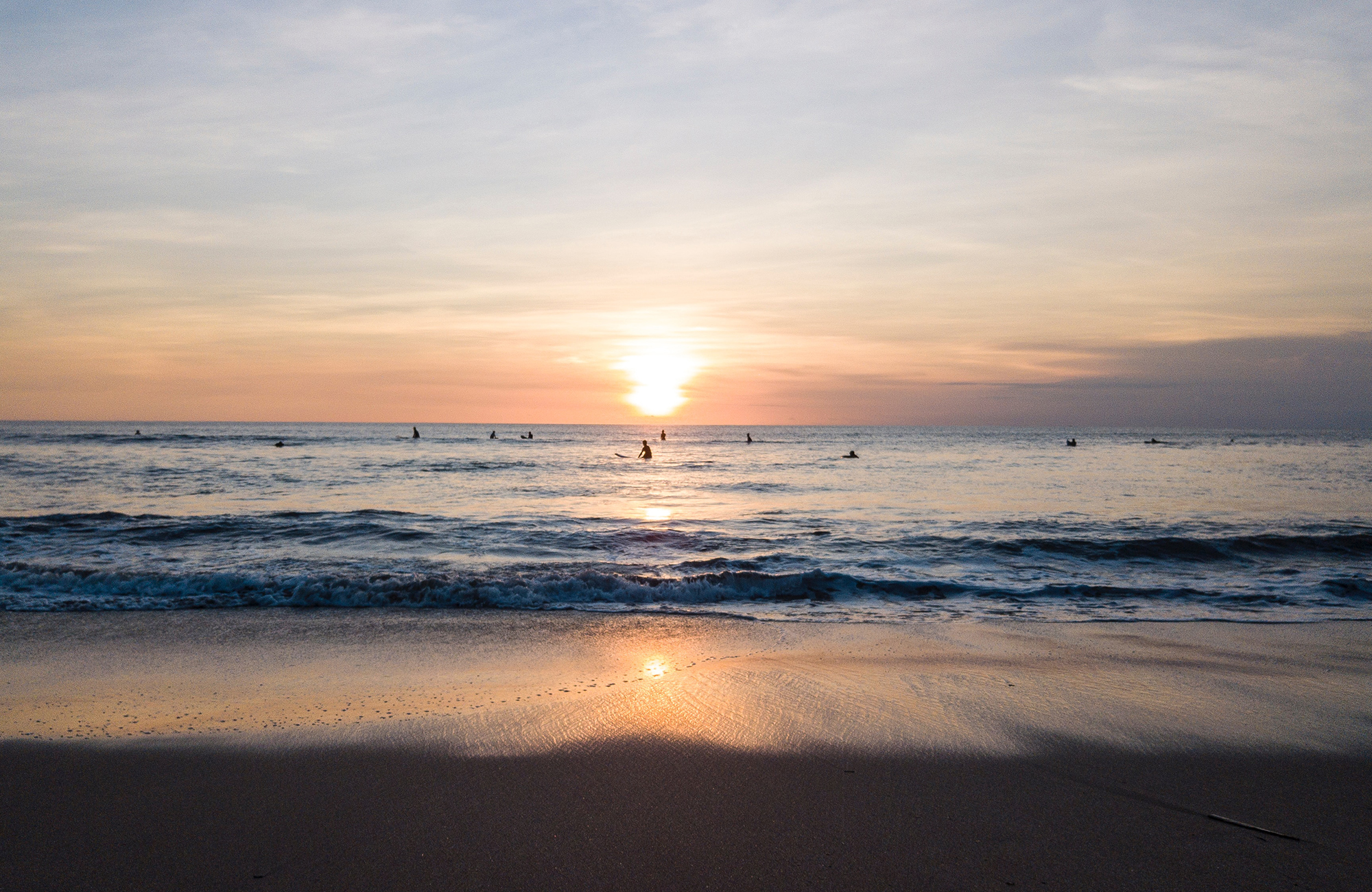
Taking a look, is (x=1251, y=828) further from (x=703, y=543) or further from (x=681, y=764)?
(x=703, y=543)

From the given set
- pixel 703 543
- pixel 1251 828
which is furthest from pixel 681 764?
pixel 703 543

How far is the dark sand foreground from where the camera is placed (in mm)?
3855

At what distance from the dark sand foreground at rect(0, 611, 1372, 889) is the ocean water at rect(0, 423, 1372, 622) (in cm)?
246

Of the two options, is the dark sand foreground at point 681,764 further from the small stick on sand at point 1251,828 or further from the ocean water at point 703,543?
the ocean water at point 703,543

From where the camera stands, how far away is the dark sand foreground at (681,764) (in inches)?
152

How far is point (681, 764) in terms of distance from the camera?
5.11 metres

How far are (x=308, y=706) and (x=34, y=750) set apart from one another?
1733mm

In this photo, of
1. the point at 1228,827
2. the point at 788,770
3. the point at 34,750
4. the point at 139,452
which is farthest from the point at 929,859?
the point at 139,452

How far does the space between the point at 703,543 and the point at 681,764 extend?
37.9ft

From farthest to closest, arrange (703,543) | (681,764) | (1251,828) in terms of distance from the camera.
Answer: (703,543) → (681,764) → (1251,828)

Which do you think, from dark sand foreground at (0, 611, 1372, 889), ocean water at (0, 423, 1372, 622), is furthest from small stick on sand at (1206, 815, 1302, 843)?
ocean water at (0, 423, 1372, 622)

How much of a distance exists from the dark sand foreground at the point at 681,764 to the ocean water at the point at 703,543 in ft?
8.08

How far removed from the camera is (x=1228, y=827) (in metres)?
4.27

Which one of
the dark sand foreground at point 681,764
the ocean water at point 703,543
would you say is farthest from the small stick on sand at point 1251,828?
the ocean water at point 703,543
